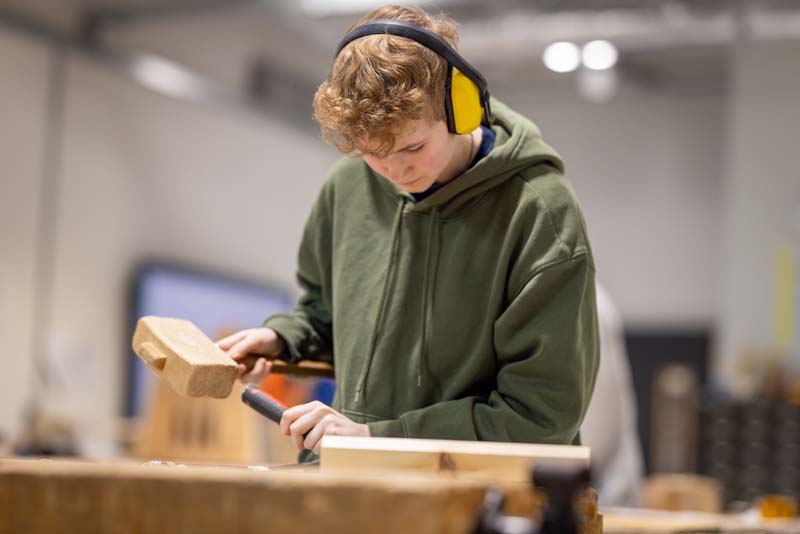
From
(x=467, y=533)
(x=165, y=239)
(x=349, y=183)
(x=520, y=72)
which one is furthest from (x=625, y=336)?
(x=467, y=533)

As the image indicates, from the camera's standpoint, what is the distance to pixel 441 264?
184 cm

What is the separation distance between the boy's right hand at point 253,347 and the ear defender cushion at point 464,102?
19.5 inches

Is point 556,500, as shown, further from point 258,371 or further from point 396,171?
point 258,371

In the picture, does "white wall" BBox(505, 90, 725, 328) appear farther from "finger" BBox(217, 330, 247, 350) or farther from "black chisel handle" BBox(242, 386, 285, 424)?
"black chisel handle" BBox(242, 386, 285, 424)

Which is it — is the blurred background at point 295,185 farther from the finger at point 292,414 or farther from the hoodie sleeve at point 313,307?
the finger at point 292,414

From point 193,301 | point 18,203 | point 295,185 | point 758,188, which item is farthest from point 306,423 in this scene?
point 295,185

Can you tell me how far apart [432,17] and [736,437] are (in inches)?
290

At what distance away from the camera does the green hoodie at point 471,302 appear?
5.53 feet

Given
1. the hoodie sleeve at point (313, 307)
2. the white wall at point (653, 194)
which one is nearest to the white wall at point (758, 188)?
the white wall at point (653, 194)

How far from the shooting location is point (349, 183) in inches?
80.4

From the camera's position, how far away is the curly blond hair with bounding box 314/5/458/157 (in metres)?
1.65

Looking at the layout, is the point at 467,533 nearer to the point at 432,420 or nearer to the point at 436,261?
the point at 432,420

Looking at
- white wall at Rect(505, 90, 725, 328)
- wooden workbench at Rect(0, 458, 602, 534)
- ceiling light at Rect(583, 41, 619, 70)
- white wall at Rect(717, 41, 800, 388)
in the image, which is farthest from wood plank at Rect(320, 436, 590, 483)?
white wall at Rect(505, 90, 725, 328)

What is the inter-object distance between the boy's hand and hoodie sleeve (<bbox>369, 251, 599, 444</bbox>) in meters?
0.08
